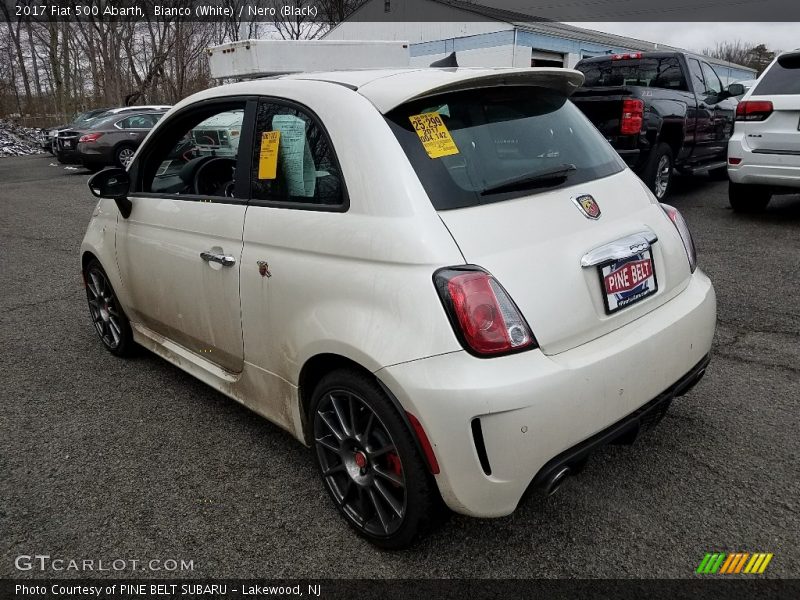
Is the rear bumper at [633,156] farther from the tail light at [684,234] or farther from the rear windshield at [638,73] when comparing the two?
the tail light at [684,234]

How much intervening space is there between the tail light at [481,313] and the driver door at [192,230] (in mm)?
1118

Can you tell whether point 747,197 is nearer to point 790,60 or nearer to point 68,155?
point 790,60

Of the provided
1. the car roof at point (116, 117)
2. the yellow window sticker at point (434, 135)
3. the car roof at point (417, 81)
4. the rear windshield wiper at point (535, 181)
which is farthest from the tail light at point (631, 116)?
the car roof at point (116, 117)

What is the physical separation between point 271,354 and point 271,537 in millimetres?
719

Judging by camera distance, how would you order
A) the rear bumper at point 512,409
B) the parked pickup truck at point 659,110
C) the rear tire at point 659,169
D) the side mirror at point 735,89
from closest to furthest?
the rear bumper at point 512,409 < the parked pickup truck at point 659,110 < the rear tire at point 659,169 < the side mirror at point 735,89

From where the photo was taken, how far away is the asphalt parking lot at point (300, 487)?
226 centimetres

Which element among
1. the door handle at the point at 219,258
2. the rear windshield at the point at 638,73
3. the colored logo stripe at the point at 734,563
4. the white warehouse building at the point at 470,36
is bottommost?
the colored logo stripe at the point at 734,563

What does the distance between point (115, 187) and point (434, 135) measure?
210cm

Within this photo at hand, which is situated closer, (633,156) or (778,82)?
(778,82)

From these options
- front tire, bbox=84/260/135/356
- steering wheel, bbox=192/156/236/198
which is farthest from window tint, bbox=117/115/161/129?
steering wheel, bbox=192/156/236/198

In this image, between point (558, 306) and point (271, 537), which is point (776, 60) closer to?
point (558, 306)

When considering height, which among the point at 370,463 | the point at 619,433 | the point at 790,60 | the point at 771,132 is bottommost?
the point at 370,463

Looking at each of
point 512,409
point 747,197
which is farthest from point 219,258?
point 747,197

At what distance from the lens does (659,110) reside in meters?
7.26
